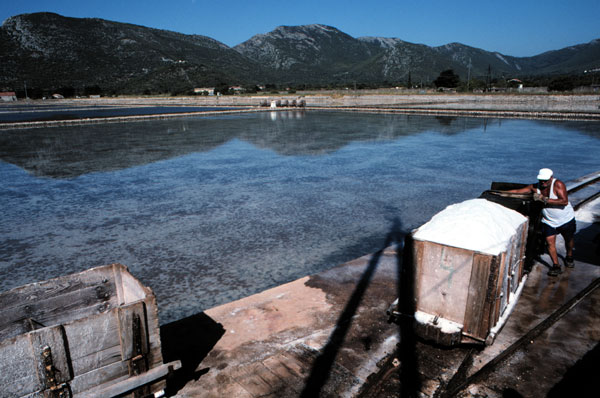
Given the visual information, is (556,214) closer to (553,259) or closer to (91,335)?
(553,259)

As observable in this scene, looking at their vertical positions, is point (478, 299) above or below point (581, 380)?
above

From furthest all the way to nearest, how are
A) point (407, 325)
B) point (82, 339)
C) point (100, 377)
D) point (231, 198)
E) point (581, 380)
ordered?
point (231, 198) → point (407, 325) → point (581, 380) → point (100, 377) → point (82, 339)

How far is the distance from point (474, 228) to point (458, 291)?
579 millimetres

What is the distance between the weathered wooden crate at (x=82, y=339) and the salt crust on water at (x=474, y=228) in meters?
2.46

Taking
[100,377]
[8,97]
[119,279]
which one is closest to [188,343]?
[119,279]

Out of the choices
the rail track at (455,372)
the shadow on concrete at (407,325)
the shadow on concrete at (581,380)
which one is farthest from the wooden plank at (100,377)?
the shadow on concrete at (581,380)

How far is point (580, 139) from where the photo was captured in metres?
18.9

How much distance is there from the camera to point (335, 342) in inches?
148

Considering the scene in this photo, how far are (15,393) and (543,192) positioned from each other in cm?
575

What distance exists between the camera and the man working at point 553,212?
499 cm

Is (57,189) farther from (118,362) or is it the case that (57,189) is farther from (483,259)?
(483,259)

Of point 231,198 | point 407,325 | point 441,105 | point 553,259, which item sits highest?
point 441,105

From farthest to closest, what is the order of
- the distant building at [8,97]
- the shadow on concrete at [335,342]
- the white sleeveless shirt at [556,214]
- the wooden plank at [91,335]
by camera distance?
1. the distant building at [8,97]
2. the white sleeveless shirt at [556,214]
3. the shadow on concrete at [335,342]
4. the wooden plank at [91,335]

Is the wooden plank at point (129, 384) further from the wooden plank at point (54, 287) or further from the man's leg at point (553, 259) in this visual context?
the man's leg at point (553, 259)
